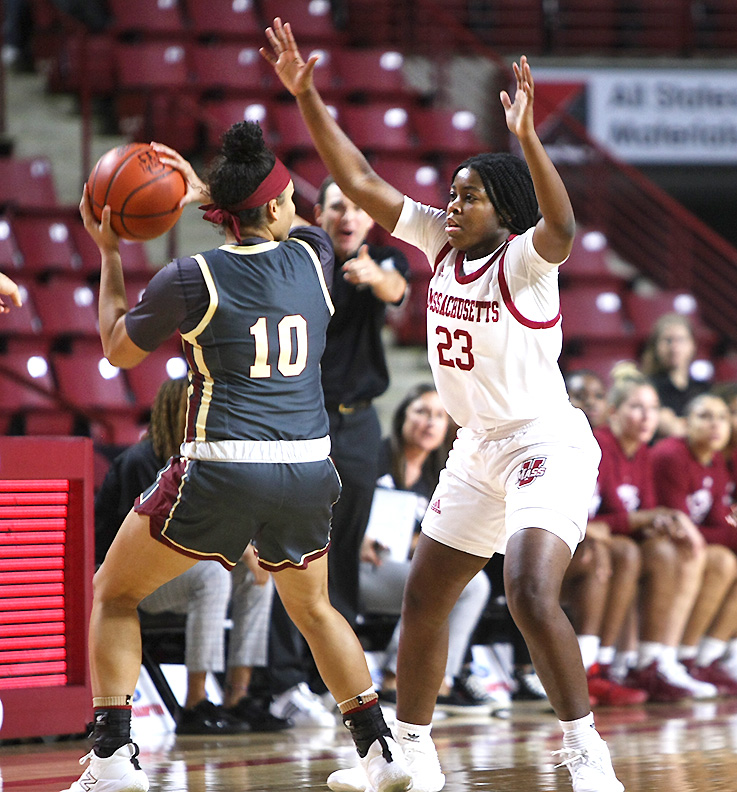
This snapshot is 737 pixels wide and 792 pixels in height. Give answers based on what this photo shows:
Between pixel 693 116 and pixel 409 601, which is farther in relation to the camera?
pixel 693 116

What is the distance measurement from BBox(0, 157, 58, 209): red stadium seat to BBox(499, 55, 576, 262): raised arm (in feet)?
20.8

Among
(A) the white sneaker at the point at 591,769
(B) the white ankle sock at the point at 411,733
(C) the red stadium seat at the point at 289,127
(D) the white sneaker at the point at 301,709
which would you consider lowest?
(D) the white sneaker at the point at 301,709

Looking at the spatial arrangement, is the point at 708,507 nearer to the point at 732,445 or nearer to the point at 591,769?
the point at 732,445

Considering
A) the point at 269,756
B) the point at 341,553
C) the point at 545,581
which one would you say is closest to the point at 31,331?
the point at 341,553

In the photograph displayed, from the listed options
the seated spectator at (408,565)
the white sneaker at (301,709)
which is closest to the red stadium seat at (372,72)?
the seated spectator at (408,565)

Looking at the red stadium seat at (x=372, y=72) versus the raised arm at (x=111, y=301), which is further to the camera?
the red stadium seat at (x=372, y=72)

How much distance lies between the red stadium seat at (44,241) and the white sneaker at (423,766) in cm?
539

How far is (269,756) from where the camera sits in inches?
187

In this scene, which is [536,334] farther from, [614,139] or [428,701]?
[614,139]

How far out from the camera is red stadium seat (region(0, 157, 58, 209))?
9289mm

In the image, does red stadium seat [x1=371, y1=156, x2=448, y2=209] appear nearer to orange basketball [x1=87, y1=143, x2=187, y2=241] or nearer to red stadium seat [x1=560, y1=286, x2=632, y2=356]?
red stadium seat [x1=560, y1=286, x2=632, y2=356]

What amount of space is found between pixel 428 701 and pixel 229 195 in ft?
5.42

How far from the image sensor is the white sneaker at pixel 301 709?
571 cm

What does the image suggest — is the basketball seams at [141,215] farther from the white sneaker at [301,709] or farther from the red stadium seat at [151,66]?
the red stadium seat at [151,66]
